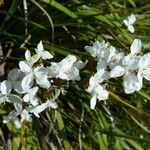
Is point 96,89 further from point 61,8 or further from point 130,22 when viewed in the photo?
point 130,22

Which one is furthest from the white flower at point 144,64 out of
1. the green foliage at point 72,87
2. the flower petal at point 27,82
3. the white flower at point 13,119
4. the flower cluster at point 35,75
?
the white flower at point 13,119

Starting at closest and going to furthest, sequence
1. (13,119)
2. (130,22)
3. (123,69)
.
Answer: (123,69) < (13,119) < (130,22)

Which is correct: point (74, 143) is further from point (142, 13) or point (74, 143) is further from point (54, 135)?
point (142, 13)

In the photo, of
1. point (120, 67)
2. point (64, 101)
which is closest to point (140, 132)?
point (64, 101)

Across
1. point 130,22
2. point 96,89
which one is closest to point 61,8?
point 130,22

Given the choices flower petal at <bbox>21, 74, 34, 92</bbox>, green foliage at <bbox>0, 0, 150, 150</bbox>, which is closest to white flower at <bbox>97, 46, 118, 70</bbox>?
flower petal at <bbox>21, 74, 34, 92</bbox>

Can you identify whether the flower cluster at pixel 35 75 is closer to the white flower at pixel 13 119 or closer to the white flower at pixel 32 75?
the white flower at pixel 32 75
